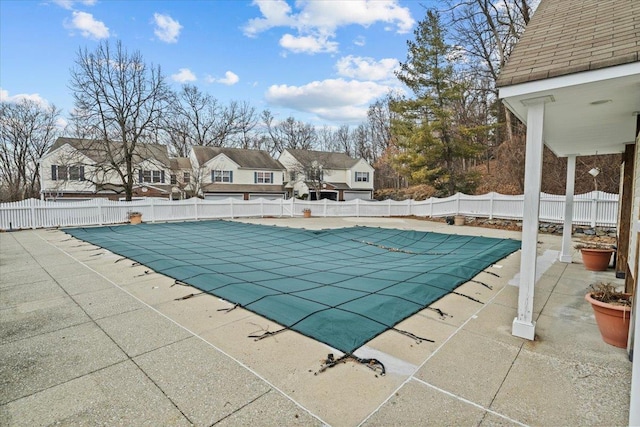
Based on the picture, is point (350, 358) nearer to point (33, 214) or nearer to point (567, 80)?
point (567, 80)

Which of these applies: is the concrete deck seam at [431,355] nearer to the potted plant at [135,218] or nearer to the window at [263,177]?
the potted plant at [135,218]

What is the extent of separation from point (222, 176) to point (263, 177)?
3643mm

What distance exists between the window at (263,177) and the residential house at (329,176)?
→ 1960 mm

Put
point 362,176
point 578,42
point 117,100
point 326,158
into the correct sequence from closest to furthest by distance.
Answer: point 578,42, point 117,100, point 326,158, point 362,176

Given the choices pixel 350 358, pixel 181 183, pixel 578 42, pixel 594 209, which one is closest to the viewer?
pixel 350 358

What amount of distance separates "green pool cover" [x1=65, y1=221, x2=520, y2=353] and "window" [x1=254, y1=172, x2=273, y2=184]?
60.1ft

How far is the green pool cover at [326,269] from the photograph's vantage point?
10.7ft

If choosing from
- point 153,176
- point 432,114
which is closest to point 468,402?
point 432,114

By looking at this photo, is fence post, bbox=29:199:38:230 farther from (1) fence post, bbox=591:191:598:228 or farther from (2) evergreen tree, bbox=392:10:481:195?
(1) fence post, bbox=591:191:598:228

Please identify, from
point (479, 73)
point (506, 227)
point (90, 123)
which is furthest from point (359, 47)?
point (90, 123)

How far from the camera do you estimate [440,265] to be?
550cm

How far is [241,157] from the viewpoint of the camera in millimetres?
28078

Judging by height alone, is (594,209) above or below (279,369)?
above

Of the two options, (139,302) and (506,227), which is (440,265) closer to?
(139,302)
